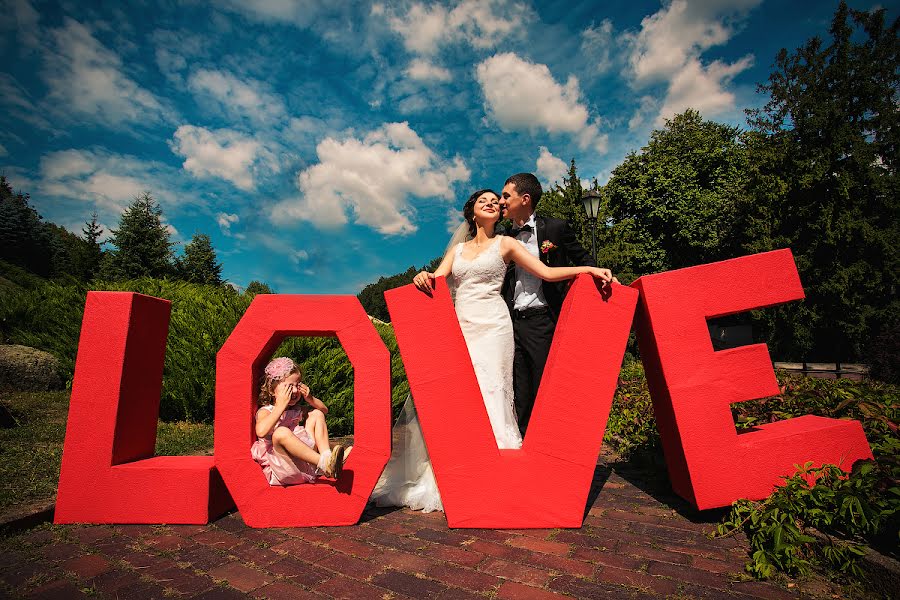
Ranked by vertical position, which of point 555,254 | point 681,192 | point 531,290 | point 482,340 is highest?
point 681,192

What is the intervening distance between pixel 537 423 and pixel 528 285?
144cm

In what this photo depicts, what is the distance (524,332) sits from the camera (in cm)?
450

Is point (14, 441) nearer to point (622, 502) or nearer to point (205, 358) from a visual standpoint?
point (205, 358)

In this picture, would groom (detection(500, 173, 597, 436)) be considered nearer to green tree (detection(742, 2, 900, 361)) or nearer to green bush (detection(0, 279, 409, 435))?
green bush (detection(0, 279, 409, 435))

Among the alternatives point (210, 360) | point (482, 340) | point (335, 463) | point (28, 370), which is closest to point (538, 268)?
point (482, 340)

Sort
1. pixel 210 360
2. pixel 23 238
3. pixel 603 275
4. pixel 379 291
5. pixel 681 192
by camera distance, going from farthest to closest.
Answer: pixel 379 291, pixel 23 238, pixel 681 192, pixel 210 360, pixel 603 275

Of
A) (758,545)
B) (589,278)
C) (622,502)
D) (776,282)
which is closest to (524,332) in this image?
(589,278)

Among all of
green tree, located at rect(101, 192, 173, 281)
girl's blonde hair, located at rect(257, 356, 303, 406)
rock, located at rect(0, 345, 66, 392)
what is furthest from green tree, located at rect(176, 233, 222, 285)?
girl's blonde hair, located at rect(257, 356, 303, 406)

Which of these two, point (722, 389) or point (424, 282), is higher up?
point (424, 282)

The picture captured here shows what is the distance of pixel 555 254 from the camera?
4578mm

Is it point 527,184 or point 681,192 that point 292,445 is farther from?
point 681,192

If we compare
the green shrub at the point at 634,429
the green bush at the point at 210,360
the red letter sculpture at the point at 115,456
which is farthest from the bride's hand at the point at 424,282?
the green bush at the point at 210,360

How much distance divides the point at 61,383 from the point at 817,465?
1109 cm

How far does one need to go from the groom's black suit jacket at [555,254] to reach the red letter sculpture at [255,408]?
5.50 ft
